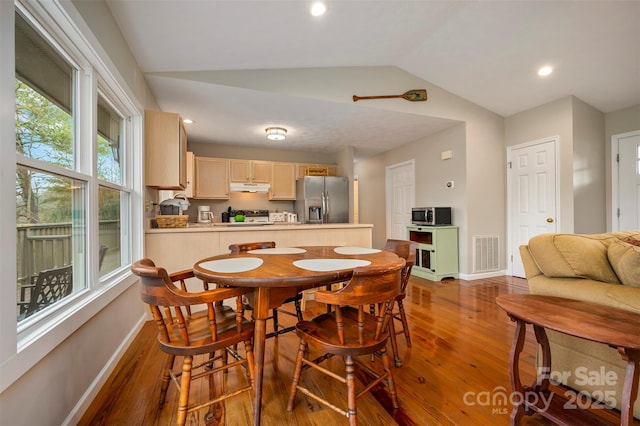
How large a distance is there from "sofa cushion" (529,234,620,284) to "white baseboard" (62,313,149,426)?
269 cm

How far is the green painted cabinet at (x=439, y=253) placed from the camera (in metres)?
4.35

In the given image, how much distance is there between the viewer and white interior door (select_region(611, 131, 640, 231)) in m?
3.81

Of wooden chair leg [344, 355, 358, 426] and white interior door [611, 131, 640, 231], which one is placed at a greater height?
white interior door [611, 131, 640, 231]

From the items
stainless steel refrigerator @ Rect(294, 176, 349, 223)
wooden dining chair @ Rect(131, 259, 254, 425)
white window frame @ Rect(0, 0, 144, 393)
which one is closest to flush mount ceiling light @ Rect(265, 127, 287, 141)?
stainless steel refrigerator @ Rect(294, 176, 349, 223)

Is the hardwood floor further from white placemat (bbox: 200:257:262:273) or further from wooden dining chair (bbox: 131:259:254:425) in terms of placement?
white placemat (bbox: 200:257:262:273)

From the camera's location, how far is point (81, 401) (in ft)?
4.83

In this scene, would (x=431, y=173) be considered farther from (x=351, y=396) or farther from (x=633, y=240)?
(x=351, y=396)

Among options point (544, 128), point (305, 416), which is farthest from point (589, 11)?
point (305, 416)

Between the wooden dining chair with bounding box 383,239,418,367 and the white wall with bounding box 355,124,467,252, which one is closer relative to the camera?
the wooden dining chair with bounding box 383,239,418,367

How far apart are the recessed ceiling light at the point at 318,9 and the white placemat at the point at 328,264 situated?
2080 mm

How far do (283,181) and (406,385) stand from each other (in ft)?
14.9

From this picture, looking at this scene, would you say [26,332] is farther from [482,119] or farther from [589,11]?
[482,119]

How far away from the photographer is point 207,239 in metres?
2.91

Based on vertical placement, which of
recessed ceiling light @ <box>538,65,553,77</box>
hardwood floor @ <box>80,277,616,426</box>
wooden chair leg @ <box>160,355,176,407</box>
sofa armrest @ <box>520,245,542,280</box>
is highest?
recessed ceiling light @ <box>538,65,553,77</box>
